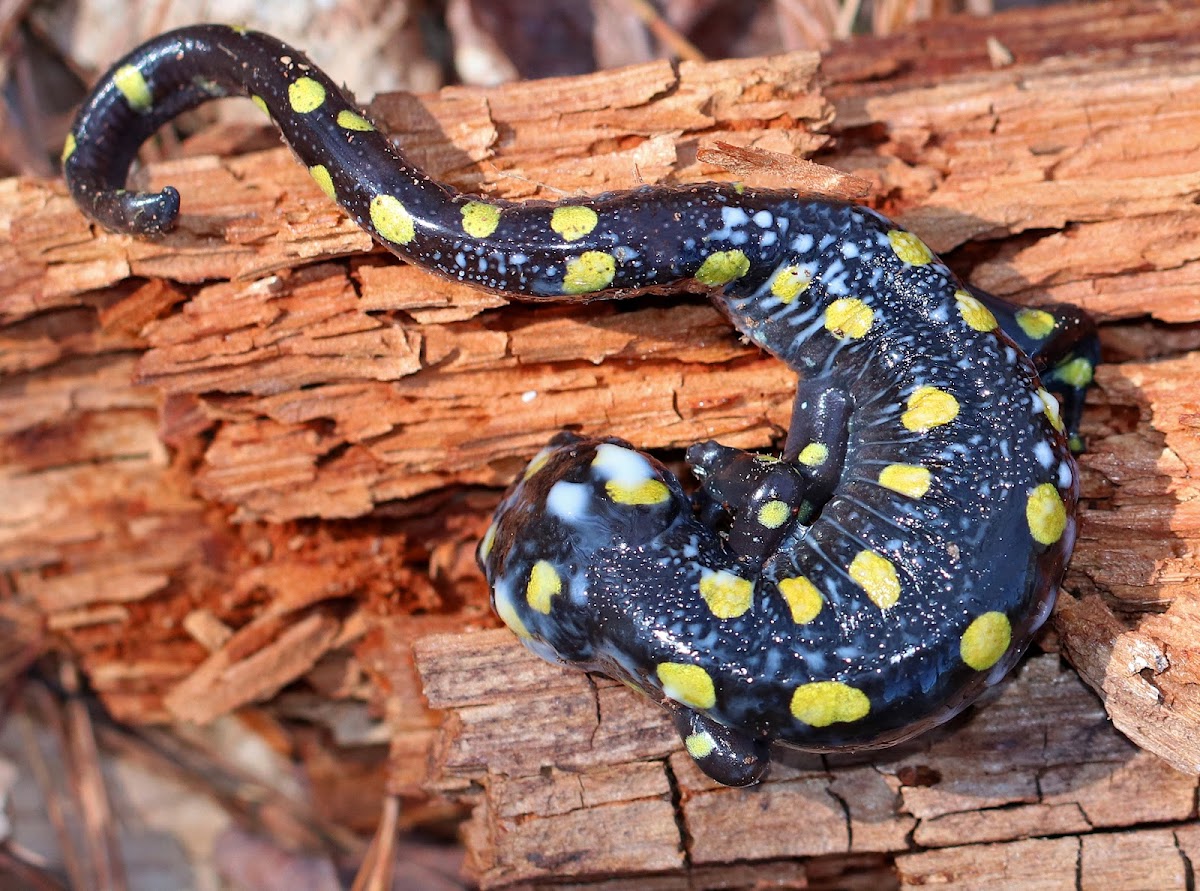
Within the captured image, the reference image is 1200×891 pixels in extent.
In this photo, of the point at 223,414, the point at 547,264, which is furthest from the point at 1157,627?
the point at 223,414

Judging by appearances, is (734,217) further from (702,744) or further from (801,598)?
(702,744)

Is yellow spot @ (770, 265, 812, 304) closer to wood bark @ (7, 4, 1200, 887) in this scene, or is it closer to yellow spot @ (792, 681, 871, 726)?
wood bark @ (7, 4, 1200, 887)

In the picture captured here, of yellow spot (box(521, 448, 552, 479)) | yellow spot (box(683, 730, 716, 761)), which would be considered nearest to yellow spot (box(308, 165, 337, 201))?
yellow spot (box(521, 448, 552, 479))

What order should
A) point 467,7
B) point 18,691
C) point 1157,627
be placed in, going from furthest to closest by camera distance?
point 467,7 < point 18,691 < point 1157,627

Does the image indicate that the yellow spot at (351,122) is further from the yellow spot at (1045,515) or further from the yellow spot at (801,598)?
the yellow spot at (1045,515)

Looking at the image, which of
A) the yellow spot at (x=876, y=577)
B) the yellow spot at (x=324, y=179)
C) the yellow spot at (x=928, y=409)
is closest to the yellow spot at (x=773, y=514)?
the yellow spot at (x=876, y=577)

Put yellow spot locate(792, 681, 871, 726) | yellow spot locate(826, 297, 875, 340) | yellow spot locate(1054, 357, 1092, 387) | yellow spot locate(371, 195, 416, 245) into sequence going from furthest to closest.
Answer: yellow spot locate(1054, 357, 1092, 387) < yellow spot locate(826, 297, 875, 340) < yellow spot locate(371, 195, 416, 245) < yellow spot locate(792, 681, 871, 726)

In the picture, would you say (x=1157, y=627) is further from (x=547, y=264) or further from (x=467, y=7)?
(x=467, y=7)
